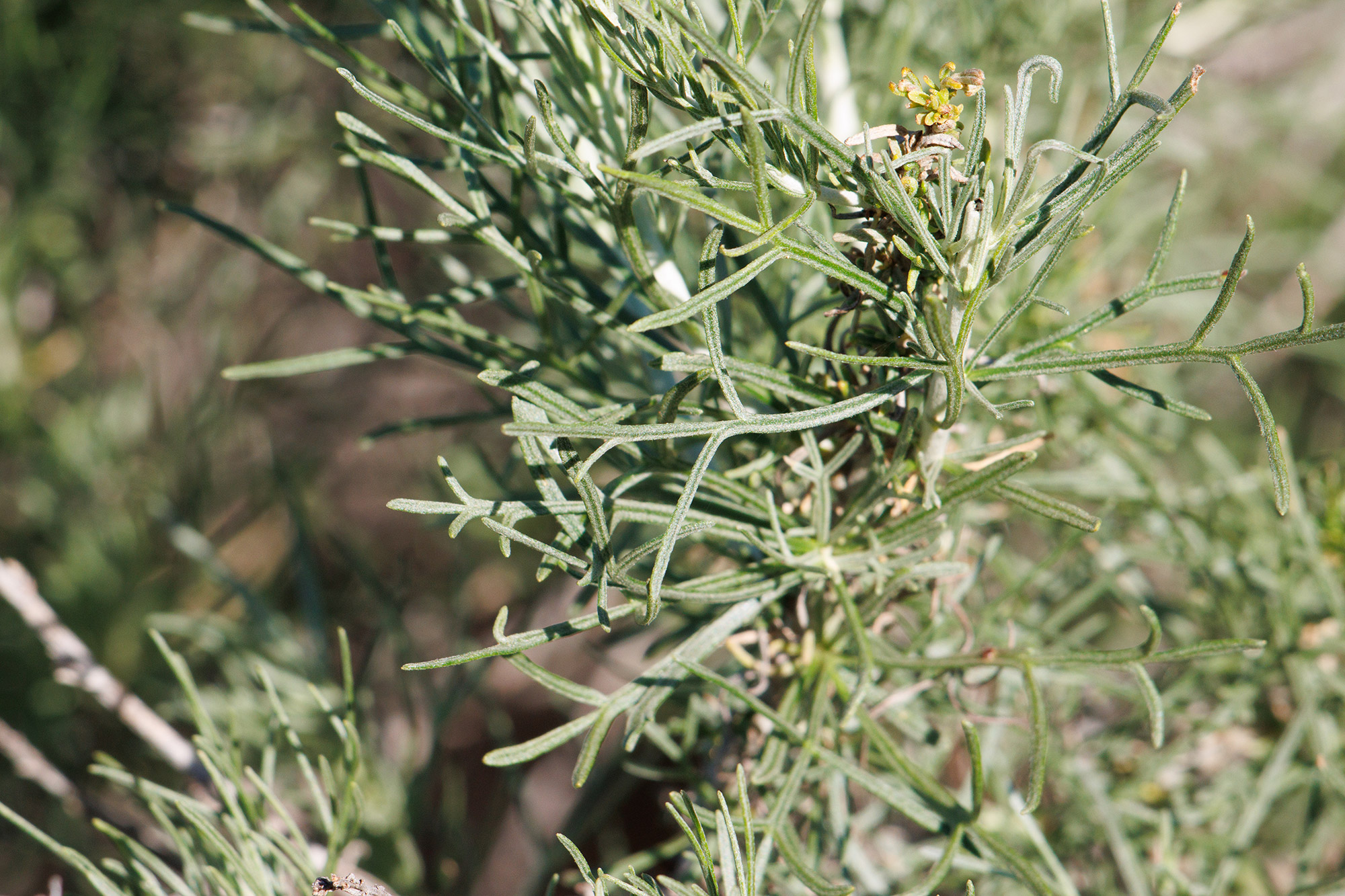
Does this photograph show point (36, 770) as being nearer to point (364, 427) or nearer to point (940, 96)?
point (940, 96)

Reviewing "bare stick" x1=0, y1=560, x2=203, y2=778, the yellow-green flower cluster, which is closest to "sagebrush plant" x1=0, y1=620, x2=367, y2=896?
"bare stick" x1=0, y1=560, x2=203, y2=778

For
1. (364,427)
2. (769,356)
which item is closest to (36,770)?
(769,356)

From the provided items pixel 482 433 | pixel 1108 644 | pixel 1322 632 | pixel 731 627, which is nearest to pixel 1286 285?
pixel 1108 644

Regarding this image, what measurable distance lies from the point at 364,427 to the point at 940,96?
1033 millimetres

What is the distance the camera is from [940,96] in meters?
0.24

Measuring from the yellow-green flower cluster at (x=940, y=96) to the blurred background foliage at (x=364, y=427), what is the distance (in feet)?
0.59

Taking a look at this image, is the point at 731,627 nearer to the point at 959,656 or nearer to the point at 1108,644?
the point at 959,656

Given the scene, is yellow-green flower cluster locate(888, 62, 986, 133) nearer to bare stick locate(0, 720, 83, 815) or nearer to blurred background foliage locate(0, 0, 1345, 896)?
blurred background foliage locate(0, 0, 1345, 896)

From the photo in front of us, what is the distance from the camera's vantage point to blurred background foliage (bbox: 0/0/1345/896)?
0.48 meters

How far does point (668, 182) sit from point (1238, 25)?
73cm

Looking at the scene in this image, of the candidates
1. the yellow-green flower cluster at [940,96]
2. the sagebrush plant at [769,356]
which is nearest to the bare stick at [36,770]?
the sagebrush plant at [769,356]

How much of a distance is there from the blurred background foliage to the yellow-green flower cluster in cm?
18

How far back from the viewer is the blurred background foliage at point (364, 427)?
19.1 inches

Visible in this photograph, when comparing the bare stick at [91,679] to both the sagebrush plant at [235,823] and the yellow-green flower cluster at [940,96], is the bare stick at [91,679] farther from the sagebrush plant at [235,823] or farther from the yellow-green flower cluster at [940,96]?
the yellow-green flower cluster at [940,96]
